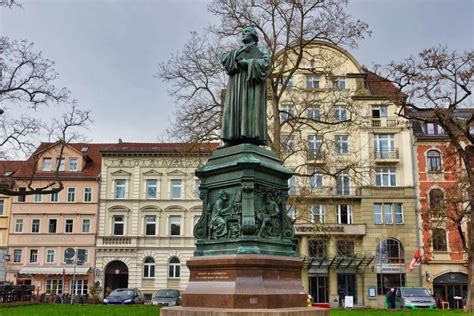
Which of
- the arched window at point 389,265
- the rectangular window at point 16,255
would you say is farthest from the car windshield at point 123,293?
the arched window at point 389,265

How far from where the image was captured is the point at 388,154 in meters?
40.9

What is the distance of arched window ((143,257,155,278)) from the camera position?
41219 millimetres

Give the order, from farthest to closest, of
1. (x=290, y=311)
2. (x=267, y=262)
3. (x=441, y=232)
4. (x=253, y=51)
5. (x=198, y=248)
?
(x=441, y=232)
(x=253, y=51)
(x=198, y=248)
(x=267, y=262)
(x=290, y=311)

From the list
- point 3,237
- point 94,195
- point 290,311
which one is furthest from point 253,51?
point 3,237

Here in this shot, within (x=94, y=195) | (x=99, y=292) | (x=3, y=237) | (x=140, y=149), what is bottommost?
(x=99, y=292)

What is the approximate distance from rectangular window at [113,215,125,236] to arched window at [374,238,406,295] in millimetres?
19328

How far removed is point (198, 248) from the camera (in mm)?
9344

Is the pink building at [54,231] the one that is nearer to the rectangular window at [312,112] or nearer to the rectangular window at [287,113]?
the rectangular window at [287,113]

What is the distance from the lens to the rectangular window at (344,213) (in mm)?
40469

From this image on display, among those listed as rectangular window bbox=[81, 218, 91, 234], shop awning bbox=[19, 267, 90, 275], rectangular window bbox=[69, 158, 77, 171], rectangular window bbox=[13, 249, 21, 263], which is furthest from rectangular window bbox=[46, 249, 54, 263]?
rectangular window bbox=[69, 158, 77, 171]

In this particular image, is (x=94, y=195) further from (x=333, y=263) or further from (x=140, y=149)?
(x=333, y=263)

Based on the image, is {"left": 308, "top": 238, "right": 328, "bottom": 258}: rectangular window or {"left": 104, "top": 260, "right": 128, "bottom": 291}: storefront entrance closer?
{"left": 308, "top": 238, "right": 328, "bottom": 258}: rectangular window

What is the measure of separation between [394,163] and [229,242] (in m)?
34.1

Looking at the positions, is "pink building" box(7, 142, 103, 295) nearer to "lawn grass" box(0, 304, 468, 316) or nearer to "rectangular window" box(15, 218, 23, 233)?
"rectangular window" box(15, 218, 23, 233)
